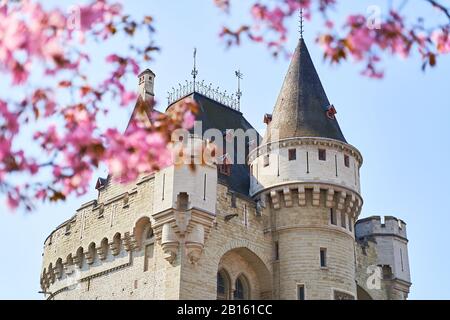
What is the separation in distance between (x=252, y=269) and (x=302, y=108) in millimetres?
6873

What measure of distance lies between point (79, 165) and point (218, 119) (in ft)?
83.6

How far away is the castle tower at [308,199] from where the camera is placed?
27.5 metres

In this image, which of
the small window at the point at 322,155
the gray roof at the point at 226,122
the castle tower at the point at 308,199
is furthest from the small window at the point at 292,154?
the gray roof at the point at 226,122

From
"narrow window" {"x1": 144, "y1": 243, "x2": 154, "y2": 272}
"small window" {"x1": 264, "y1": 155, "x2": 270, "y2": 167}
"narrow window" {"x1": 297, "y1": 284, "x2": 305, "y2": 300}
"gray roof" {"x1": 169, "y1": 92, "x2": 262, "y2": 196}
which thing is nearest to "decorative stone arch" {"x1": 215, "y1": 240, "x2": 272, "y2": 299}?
"narrow window" {"x1": 297, "y1": 284, "x2": 305, "y2": 300}

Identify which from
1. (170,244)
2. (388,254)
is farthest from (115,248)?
(388,254)

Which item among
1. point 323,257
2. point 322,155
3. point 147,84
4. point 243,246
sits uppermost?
point 147,84

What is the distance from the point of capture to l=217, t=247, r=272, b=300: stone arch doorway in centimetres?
2745

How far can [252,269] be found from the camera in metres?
28.4

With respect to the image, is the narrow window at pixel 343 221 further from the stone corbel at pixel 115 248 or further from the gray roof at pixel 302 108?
the stone corbel at pixel 115 248

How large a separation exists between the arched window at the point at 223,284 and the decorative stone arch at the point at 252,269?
162mm

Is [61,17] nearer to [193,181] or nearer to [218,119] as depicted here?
[193,181]

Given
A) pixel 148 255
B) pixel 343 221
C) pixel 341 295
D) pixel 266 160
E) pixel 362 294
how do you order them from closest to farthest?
pixel 148 255 < pixel 341 295 < pixel 343 221 < pixel 266 160 < pixel 362 294

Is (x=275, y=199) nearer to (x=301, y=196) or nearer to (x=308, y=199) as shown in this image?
(x=301, y=196)

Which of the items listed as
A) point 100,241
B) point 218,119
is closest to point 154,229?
point 100,241
